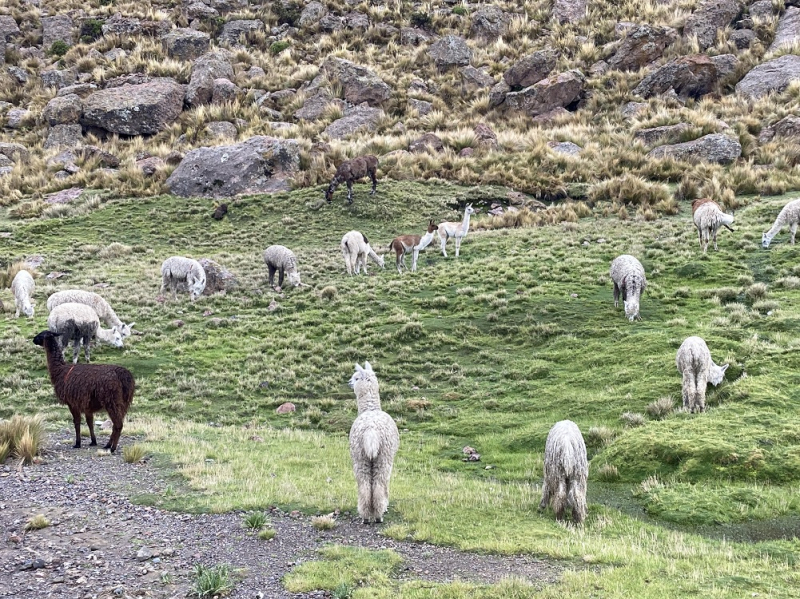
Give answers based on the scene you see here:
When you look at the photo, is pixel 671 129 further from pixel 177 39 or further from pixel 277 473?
pixel 177 39

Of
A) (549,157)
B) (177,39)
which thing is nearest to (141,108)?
(177,39)

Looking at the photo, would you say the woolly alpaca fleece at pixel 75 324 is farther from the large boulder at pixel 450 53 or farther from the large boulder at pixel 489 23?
the large boulder at pixel 489 23

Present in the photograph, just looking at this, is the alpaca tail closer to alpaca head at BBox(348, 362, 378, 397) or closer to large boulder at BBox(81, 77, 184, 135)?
alpaca head at BBox(348, 362, 378, 397)

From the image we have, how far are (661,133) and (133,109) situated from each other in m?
31.2

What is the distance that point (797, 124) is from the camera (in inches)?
1303

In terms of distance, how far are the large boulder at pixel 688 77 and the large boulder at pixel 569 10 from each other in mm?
16235

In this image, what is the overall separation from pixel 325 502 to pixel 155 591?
295cm

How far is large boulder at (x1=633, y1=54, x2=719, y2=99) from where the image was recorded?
41.2 metres

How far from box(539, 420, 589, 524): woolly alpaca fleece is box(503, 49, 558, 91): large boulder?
41.4 metres

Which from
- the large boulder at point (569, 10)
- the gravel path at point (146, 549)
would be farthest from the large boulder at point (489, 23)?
the gravel path at point (146, 549)

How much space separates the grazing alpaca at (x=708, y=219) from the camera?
70.0 feet

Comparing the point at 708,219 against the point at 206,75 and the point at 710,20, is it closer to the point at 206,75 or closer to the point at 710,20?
the point at 710,20

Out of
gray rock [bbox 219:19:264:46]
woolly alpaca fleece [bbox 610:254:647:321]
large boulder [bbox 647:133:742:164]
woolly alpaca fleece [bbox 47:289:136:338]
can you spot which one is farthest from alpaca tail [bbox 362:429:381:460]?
gray rock [bbox 219:19:264:46]

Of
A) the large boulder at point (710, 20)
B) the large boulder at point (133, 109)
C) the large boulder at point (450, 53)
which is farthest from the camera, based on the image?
the large boulder at point (450, 53)
